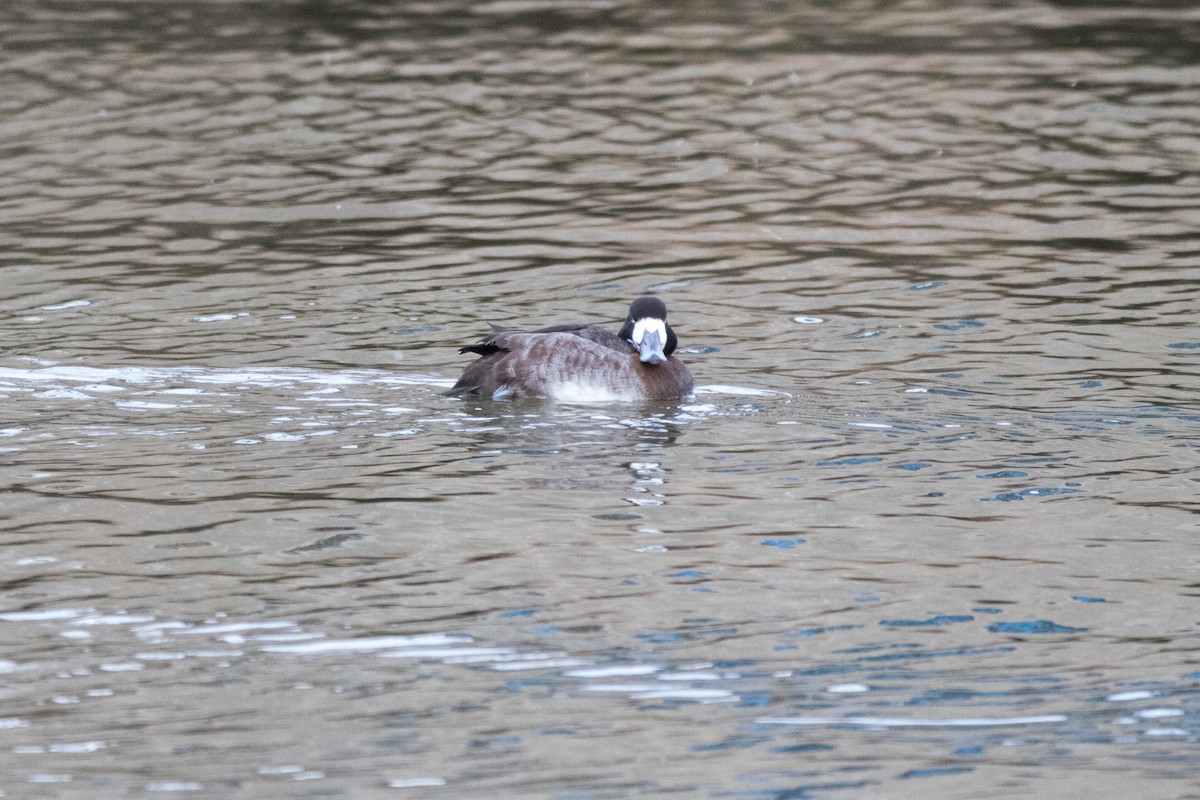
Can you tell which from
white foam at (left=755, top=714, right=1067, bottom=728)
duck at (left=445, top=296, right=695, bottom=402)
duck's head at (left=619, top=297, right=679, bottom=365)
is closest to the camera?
white foam at (left=755, top=714, right=1067, bottom=728)

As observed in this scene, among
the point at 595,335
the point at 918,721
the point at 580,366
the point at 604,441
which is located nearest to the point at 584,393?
the point at 580,366

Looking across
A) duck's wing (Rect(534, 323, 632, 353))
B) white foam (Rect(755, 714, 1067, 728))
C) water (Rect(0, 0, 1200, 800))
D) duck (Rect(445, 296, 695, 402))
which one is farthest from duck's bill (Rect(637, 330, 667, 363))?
white foam (Rect(755, 714, 1067, 728))

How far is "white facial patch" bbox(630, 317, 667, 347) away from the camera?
41.3 ft

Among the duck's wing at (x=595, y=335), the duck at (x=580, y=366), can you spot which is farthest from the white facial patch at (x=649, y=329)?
the duck's wing at (x=595, y=335)

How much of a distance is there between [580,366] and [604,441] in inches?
37.6

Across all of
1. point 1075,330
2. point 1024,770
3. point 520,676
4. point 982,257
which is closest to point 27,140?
point 982,257

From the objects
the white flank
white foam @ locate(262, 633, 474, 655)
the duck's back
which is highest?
the duck's back

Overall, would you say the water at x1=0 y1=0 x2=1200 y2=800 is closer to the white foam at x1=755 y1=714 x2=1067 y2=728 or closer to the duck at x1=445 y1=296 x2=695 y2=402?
the white foam at x1=755 y1=714 x2=1067 y2=728

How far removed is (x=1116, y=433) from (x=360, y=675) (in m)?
5.78

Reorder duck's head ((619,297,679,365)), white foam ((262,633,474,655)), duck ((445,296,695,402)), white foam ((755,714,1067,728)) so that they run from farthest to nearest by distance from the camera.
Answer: duck's head ((619,297,679,365)) < duck ((445,296,695,402)) < white foam ((262,633,474,655)) < white foam ((755,714,1067,728))

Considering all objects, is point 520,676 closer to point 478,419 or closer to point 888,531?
point 888,531

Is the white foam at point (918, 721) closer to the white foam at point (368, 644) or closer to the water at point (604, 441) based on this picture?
the water at point (604, 441)

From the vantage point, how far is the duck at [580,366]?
40.7 ft

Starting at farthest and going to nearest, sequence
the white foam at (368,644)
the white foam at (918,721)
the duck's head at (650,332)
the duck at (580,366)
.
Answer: the duck's head at (650,332) → the duck at (580,366) → the white foam at (368,644) → the white foam at (918,721)
